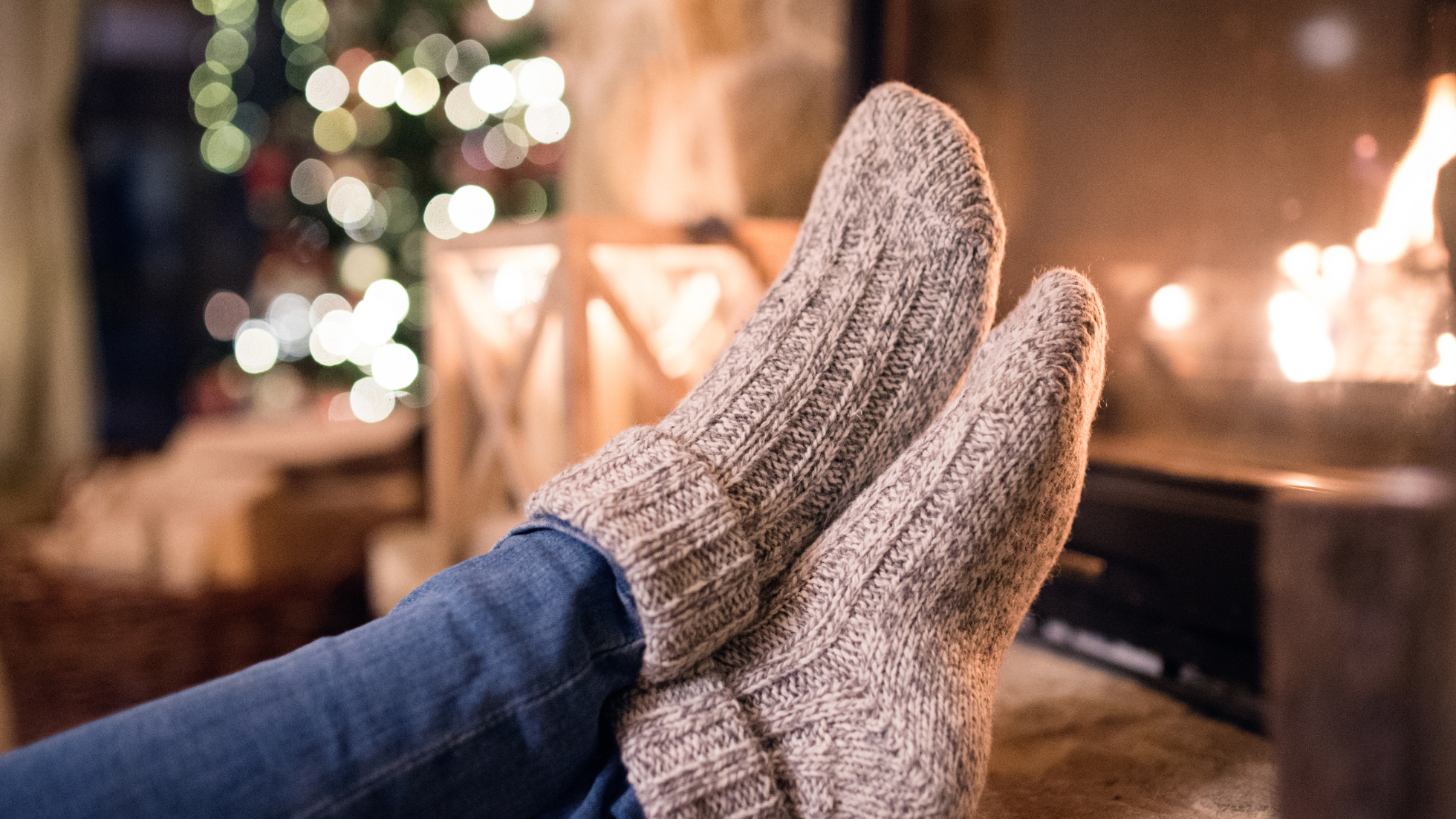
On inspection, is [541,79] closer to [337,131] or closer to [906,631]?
[337,131]

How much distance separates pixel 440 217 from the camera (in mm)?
2125

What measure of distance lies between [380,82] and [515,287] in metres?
1.17

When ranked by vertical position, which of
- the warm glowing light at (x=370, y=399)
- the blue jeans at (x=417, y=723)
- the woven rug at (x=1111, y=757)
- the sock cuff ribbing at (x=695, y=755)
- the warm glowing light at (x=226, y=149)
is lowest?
the warm glowing light at (x=370, y=399)

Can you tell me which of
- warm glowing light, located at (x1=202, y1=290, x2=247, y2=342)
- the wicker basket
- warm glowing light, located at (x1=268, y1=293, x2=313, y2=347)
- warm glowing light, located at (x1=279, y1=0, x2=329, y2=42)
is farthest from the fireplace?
warm glowing light, located at (x1=202, y1=290, x2=247, y2=342)

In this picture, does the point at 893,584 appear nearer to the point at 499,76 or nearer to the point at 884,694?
the point at 884,694

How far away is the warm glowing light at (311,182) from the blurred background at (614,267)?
14mm

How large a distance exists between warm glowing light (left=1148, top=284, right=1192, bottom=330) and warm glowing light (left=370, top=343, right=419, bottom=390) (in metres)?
1.88

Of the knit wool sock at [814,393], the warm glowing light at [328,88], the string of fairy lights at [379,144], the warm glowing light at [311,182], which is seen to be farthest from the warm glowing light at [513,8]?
the knit wool sock at [814,393]

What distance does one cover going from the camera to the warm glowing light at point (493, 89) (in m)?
1.99

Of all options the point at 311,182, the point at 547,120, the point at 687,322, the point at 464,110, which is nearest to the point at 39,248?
the point at 311,182

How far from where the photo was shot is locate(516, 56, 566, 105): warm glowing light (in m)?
1.96

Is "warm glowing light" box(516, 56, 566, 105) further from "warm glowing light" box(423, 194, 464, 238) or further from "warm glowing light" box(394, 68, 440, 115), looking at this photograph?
"warm glowing light" box(423, 194, 464, 238)

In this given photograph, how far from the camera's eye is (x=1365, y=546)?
12.1 inches

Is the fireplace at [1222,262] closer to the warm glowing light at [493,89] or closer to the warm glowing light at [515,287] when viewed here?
the warm glowing light at [515,287]
